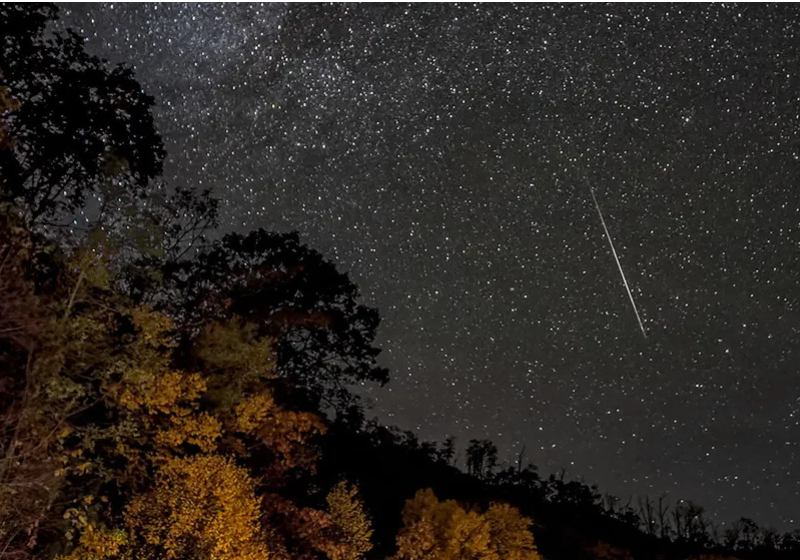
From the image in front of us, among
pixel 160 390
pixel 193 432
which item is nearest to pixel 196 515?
pixel 193 432

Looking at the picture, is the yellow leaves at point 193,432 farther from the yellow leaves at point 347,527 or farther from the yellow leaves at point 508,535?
the yellow leaves at point 508,535

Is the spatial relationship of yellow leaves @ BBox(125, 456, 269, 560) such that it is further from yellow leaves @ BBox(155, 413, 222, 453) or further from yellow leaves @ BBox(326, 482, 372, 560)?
yellow leaves @ BBox(326, 482, 372, 560)

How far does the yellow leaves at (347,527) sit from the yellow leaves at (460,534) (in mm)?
1078

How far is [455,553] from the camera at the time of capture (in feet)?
68.7

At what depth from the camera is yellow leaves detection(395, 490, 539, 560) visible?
68.9 feet

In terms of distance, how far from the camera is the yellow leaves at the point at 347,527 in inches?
829

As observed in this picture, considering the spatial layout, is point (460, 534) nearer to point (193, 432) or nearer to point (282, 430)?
point (282, 430)

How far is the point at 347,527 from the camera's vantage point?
21438mm

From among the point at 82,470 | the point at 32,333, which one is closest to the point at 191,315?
the point at 82,470

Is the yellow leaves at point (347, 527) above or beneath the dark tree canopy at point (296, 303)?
beneath

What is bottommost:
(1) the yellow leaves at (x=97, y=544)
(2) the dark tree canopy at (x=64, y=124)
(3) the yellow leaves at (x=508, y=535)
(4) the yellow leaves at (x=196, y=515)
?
(1) the yellow leaves at (x=97, y=544)

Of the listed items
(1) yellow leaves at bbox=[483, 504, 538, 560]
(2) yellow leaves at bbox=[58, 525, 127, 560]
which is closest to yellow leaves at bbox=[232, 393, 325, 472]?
(2) yellow leaves at bbox=[58, 525, 127, 560]

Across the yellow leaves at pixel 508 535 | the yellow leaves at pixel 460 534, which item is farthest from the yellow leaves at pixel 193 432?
the yellow leaves at pixel 508 535

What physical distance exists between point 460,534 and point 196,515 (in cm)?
811
